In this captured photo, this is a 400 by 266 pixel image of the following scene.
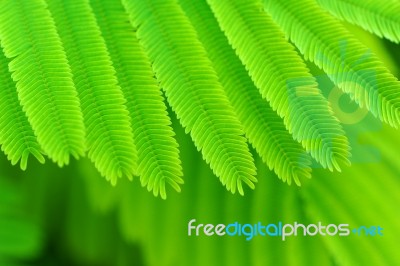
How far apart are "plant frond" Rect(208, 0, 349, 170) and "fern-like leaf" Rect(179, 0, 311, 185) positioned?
22 millimetres

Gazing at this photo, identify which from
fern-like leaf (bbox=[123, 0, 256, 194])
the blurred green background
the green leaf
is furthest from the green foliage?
the green leaf

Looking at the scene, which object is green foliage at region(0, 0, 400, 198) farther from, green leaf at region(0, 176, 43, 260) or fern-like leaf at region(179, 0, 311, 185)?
green leaf at region(0, 176, 43, 260)

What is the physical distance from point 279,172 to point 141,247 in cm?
83

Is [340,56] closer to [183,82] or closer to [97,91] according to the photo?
[183,82]

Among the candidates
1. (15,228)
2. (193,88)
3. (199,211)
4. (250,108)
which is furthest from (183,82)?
(15,228)

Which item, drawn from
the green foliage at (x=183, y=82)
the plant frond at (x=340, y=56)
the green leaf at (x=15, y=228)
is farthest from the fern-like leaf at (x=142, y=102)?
the green leaf at (x=15, y=228)

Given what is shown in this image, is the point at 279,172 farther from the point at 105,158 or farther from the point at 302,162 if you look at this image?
the point at 105,158

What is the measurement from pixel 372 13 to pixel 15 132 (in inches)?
25.3

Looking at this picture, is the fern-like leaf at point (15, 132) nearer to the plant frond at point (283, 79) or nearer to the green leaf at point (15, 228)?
the plant frond at point (283, 79)

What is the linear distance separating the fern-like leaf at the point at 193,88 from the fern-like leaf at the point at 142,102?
0.07ft

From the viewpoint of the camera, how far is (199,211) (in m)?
1.59

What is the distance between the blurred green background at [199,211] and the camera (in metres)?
1.40

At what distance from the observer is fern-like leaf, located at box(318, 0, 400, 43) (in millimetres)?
1015

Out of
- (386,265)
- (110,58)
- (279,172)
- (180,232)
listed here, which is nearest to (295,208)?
(386,265)
